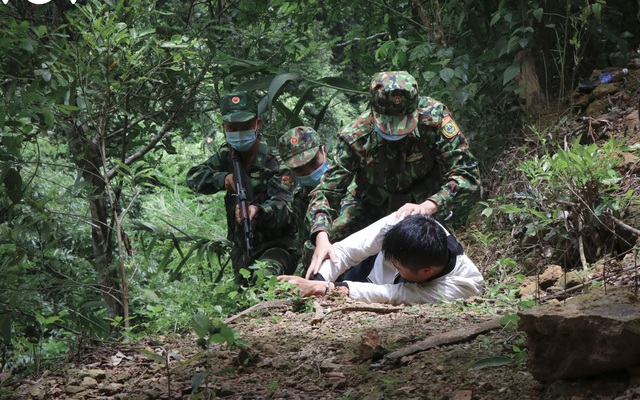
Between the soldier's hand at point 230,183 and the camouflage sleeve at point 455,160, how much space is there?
4.99 ft

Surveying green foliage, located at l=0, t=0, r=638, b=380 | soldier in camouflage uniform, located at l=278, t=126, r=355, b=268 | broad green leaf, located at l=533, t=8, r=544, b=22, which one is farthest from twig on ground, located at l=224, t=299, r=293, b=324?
broad green leaf, located at l=533, t=8, r=544, b=22

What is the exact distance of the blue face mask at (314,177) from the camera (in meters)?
5.40

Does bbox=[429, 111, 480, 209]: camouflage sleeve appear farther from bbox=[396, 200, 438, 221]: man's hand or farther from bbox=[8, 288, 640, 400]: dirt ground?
bbox=[8, 288, 640, 400]: dirt ground

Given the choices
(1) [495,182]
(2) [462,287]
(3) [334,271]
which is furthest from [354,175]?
(1) [495,182]

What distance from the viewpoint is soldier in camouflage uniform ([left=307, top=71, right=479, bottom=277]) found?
4344mm

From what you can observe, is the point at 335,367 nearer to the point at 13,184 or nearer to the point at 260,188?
the point at 13,184

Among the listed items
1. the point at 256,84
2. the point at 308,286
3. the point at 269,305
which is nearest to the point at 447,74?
the point at 256,84

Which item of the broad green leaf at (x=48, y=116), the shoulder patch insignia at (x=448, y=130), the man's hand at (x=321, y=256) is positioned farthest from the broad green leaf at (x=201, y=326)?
the shoulder patch insignia at (x=448, y=130)

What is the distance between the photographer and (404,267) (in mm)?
3926

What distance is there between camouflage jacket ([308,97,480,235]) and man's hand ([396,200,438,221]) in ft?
0.25

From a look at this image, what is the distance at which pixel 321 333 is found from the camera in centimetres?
331

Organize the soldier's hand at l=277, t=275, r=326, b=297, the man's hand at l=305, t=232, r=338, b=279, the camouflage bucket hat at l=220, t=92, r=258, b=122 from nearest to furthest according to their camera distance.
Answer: the soldier's hand at l=277, t=275, r=326, b=297
the man's hand at l=305, t=232, r=338, b=279
the camouflage bucket hat at l=220, t=92, r=258, b=122

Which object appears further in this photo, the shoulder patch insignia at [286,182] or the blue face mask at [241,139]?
the shoulder patch insignia at [286,182]

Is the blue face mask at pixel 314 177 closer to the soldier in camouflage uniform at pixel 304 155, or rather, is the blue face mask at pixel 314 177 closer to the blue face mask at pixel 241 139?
the soldier in camouflage uniform at pixel 304 155
